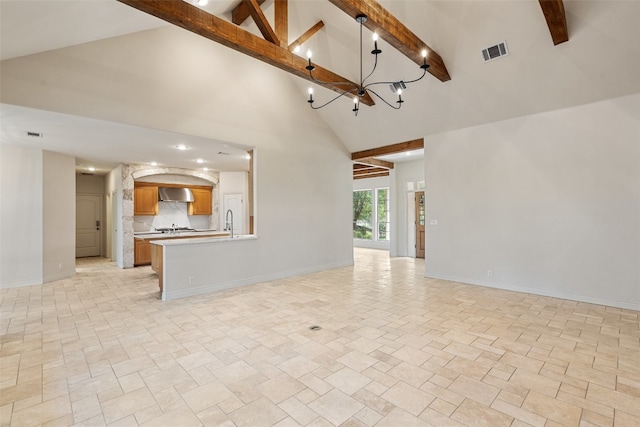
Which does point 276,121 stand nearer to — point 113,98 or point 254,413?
point 113,98

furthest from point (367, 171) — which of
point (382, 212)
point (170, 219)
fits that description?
point (170, 219)

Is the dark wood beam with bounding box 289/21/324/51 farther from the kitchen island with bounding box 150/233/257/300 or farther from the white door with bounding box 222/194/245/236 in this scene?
the white door with bounding box 222/194/245/236

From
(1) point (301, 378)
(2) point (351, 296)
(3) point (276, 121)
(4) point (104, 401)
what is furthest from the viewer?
(3) point (276, 121)

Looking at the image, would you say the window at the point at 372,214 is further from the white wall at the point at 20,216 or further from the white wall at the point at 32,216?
the white wall at the point at 20,216

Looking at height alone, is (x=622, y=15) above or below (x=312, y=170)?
above

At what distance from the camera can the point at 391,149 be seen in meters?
7.11

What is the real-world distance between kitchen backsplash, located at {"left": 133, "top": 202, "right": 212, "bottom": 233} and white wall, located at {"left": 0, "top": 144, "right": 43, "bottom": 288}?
2550 mm

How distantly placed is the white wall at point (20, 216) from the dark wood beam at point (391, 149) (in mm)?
6976

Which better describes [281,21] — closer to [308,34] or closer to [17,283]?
[308,34]

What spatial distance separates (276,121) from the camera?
20.2ft

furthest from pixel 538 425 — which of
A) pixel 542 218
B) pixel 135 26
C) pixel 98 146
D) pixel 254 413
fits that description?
pixel 98 146

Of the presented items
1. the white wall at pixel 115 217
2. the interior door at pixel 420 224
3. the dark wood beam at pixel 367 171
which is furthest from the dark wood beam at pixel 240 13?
the interior door at pixel 420 224

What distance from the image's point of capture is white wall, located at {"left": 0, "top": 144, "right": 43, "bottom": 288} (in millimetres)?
5488

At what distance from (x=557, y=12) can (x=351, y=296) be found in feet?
15.0
